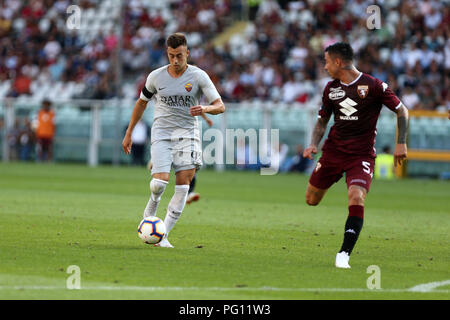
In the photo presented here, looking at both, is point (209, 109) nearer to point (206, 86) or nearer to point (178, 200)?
point (206, 86)

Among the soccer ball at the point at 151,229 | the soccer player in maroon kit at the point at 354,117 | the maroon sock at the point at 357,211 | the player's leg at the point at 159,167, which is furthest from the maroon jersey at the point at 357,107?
the soccer ball at the point at 151,229

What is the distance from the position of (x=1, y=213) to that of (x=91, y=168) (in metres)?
15.0

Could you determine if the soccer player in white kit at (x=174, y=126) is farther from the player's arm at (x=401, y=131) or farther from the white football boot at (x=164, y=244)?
the player's arm at (x=401, y=131)

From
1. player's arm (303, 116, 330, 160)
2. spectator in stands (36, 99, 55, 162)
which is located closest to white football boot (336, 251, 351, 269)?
player's arm (303, 116, 330, 160)

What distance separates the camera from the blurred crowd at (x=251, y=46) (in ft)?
85.7

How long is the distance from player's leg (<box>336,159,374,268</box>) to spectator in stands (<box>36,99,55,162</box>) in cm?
2253

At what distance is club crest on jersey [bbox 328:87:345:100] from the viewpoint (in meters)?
Result: 8.96

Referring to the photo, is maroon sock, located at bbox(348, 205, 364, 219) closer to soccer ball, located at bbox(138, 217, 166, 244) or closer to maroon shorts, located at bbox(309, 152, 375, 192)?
maroon shorts, located at bbox(309, 152, 375, 192)

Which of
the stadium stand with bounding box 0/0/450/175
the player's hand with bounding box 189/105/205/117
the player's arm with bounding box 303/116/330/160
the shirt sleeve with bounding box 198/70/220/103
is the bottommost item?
the player's arm with bounding box 303/116/330/160

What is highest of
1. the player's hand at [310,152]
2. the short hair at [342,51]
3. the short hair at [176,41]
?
the short hair at [176,41]

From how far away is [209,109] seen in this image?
9.07 metres

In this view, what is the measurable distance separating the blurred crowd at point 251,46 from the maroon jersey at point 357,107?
55.5 ft

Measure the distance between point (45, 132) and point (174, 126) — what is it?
2163 centimetres
